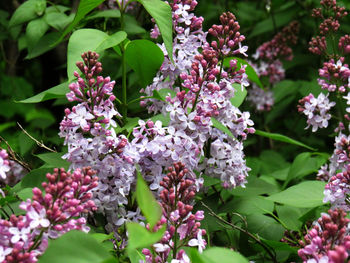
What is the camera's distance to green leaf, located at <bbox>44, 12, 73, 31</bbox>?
2.71m

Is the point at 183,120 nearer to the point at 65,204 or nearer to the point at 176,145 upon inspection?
the point at 176,145

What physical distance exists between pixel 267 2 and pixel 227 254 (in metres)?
3.38

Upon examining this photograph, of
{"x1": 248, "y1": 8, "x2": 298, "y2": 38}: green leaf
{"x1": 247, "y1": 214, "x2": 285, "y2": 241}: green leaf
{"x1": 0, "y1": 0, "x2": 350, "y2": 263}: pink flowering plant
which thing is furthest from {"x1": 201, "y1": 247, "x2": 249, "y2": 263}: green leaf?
{"x1": 248, "y1": 8, "x2": 298, "y2": 38}: green leaf

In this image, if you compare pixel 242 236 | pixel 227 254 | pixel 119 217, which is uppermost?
pixel 227 254

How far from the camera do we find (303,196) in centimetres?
196

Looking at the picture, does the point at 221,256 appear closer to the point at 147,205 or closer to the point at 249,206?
the point at 147,205

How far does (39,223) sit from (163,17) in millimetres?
842

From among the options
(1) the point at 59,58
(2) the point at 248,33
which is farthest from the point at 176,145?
(2) the point at 248,33

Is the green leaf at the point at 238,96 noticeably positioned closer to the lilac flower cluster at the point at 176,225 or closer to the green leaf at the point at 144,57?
the green leaf at the point at 144,57

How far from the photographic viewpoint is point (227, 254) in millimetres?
1219

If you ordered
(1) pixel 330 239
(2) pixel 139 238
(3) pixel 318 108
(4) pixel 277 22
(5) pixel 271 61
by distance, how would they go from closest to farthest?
(2) pixel 139 238
(1) pixel 330 239
(3) pixel 318 108
(5) pixel 271 61
(4) pixel 277 22

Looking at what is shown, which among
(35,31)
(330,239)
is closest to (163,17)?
(330,239)

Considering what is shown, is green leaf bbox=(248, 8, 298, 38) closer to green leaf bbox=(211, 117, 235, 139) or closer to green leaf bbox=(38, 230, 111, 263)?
green leaf bbox=(211, 117, 235, 139)

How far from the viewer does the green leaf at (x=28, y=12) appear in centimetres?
275
